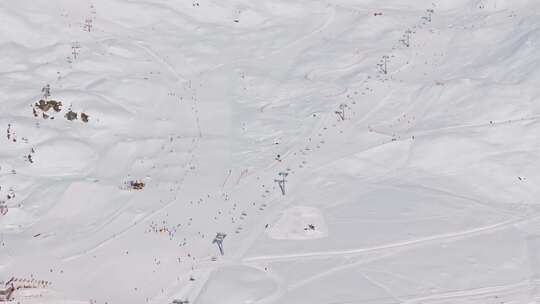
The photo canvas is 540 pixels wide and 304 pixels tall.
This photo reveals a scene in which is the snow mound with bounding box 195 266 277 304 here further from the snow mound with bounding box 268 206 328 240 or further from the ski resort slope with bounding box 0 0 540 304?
the snow mound with bounding box 268 206 328 240

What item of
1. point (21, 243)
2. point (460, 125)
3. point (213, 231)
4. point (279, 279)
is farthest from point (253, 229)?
point (460, 125)

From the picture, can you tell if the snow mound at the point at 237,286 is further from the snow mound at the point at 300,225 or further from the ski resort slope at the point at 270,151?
the snow mound at the point at 300,225

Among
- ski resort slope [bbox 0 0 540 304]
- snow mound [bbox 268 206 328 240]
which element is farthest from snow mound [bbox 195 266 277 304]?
snow mound [bbox 268 206 328 240]

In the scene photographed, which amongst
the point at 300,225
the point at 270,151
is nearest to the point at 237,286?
the point at 300,225

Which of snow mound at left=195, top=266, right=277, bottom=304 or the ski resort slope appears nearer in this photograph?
snow mound at left=195, top=266, right=277, bottom=304

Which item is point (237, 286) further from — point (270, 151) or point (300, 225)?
point (270, 151)

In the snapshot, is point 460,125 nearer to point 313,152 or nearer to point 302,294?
point 313,152

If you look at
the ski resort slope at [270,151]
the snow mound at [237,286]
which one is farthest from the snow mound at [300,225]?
the snow mound at [237,286]

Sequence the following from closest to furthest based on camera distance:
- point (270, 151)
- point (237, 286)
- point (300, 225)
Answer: point (237, 286) → point (300, 225) → point (270, 151)
